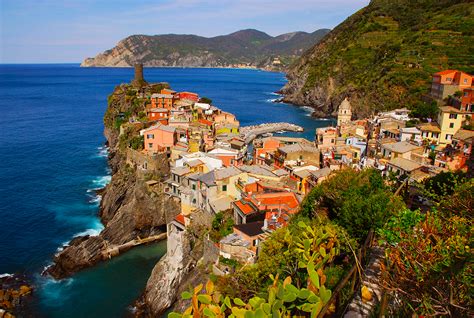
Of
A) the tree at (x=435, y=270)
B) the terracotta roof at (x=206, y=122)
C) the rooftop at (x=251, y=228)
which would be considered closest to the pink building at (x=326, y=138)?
the terracotta roof at (x=206, y=122)

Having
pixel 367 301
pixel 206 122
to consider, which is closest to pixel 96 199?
pixel 206 122

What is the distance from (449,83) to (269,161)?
33.5m

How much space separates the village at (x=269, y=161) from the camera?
948 inches

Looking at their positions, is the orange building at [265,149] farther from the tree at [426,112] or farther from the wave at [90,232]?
the tree at [426,112]

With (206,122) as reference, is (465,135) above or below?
above

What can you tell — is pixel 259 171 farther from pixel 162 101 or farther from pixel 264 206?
pixel 162 101

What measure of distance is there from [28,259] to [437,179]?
1207 inches

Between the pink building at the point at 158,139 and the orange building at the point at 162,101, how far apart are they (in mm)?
16062

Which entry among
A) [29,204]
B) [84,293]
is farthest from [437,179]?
[29,204]

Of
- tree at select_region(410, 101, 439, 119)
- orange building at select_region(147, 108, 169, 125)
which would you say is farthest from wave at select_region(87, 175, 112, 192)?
tree at select_region(410, 101, 439, 119)

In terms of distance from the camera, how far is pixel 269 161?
38.7 metres

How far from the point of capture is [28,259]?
30.3 meters

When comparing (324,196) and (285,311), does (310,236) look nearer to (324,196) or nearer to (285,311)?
(285,311)

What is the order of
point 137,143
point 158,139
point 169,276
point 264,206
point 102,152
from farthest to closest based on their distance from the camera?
point 102,152 < point 137,143 < point 158,139 < point 169,276 < point 264,206
